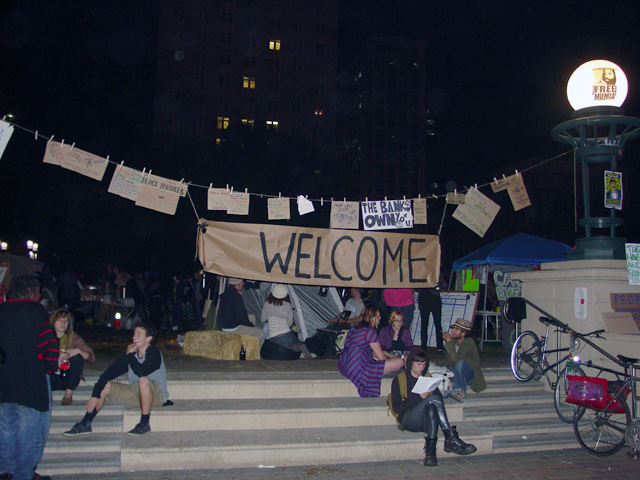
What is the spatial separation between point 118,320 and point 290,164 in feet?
72.1

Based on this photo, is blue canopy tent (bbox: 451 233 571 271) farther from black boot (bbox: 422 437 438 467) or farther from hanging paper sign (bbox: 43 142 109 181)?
hanging paper sign (bbox: 43 142 109 181)

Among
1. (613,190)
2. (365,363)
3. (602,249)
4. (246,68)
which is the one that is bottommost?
(365,363)

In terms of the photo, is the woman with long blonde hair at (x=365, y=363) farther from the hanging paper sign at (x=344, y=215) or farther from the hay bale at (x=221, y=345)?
the hanging paper sign at (x=344, y=215)

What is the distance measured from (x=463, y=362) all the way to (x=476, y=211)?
348cm

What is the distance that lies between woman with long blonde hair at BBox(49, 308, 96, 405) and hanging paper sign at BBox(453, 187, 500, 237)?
23.0 ft

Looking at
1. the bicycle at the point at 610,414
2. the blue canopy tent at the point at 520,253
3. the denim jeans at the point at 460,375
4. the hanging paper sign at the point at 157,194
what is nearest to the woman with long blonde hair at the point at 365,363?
the denim jeans at the point at 460,375

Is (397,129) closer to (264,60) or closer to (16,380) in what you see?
(264,60)

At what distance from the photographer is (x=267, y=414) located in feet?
20.6

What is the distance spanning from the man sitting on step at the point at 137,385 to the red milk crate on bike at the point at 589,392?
5.34 meters

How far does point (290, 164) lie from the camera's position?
34.6 meters

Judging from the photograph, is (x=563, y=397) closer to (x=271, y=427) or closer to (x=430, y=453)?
(x=430, y=453)

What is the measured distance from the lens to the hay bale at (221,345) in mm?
8719

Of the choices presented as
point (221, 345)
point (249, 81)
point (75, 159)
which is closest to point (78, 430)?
point (221, 345)

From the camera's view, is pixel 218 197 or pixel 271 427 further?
pixel 218 197
